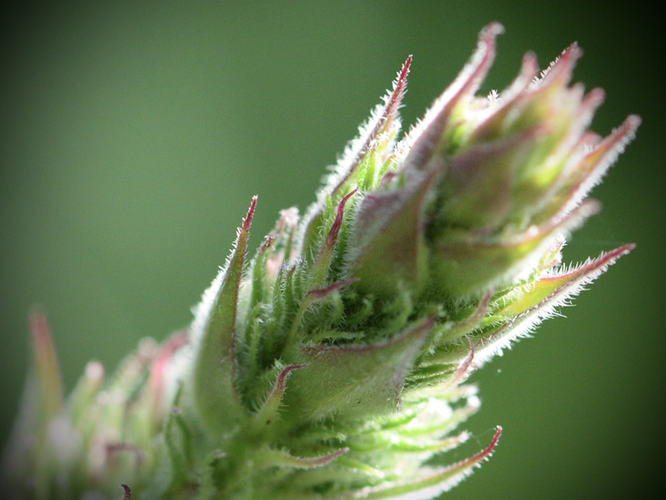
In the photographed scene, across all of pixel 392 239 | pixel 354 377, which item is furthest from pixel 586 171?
pixel 354 377

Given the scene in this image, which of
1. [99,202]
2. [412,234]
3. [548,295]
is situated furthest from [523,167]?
[99,202]

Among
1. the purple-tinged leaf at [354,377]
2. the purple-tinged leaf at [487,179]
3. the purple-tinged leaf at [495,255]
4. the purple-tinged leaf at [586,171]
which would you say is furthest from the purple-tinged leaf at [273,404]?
the purple-tinged leaf at [586,171]

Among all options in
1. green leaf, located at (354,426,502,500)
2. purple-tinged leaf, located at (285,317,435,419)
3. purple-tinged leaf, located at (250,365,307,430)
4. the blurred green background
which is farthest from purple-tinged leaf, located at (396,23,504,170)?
the blurred green background

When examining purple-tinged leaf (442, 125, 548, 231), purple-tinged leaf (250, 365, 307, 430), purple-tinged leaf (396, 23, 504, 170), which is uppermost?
purple-tinged leaf (396, 23, 504, 170)

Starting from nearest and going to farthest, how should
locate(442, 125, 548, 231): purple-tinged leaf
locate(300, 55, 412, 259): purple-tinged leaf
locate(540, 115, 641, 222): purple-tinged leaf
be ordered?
locate(442, 125, 548, 231): purple-tinged leaf, locate(540, 115, 641, 222): purple-tinged leaf, locate(300, 55, 412, 259): purple-tinged leaf

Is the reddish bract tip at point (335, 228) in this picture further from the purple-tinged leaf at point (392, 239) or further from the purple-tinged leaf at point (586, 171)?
the purple-tinged leaf at point (586, 171)

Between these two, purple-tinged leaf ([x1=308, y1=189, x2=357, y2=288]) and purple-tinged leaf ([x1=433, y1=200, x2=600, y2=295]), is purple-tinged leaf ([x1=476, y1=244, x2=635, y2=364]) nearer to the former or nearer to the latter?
purple-tinged leaf ([x1=433, y1=200, x2=600, y2=295])

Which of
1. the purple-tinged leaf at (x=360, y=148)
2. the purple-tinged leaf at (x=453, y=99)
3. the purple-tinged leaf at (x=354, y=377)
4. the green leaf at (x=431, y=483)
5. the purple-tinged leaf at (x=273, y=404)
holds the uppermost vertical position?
the purple-tinged leaf at (x=360, y=148)

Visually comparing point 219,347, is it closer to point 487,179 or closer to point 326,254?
point 326,254
